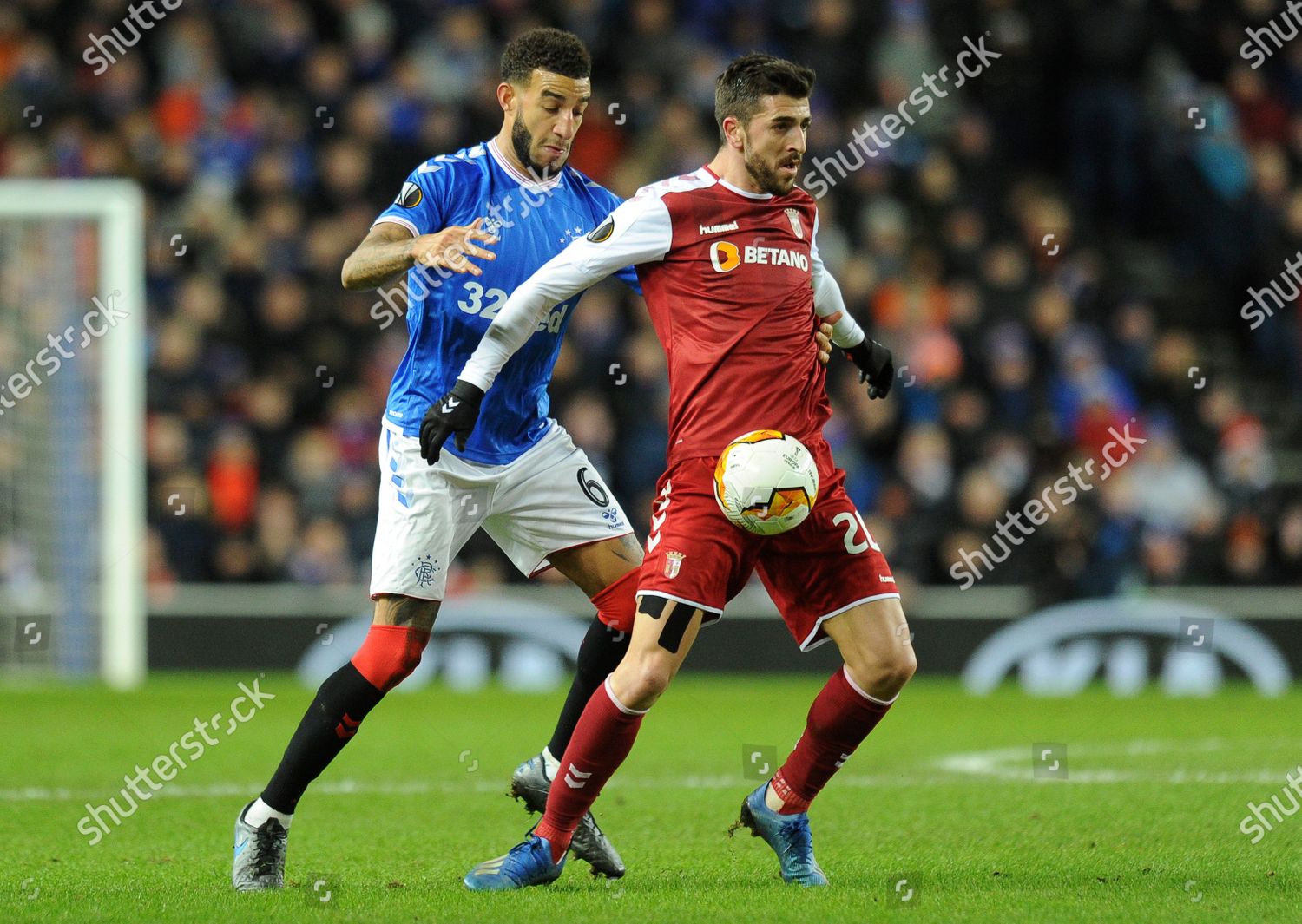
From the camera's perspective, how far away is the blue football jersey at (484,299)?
5742mm

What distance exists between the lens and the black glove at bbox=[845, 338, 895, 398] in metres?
6.14

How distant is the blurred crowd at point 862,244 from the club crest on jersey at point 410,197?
7783mm

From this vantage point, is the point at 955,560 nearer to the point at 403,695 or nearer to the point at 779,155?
the point at 403,695

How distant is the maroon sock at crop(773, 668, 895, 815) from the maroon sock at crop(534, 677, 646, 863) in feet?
1.83

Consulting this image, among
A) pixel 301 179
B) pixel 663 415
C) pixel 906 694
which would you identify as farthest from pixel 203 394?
pixel 906 694

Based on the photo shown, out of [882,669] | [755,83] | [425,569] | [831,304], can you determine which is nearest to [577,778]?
[425,569]

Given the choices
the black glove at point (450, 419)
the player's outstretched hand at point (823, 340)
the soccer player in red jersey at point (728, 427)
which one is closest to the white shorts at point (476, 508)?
the black glove at point (450, 419)

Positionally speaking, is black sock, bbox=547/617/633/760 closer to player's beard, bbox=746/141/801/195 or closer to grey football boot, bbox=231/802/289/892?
grey football boot, bbox=231/802/289/892

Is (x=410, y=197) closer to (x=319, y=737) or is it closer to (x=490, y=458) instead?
(x=490, y=458)

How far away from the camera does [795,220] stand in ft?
18.0

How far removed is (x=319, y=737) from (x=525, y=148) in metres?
2.00

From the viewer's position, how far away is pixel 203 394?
13.9 metres

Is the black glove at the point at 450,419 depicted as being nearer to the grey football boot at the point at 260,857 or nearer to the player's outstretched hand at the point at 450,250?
the player's outstretched hand at the point at 450,250

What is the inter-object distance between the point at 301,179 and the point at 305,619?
4129 mm
